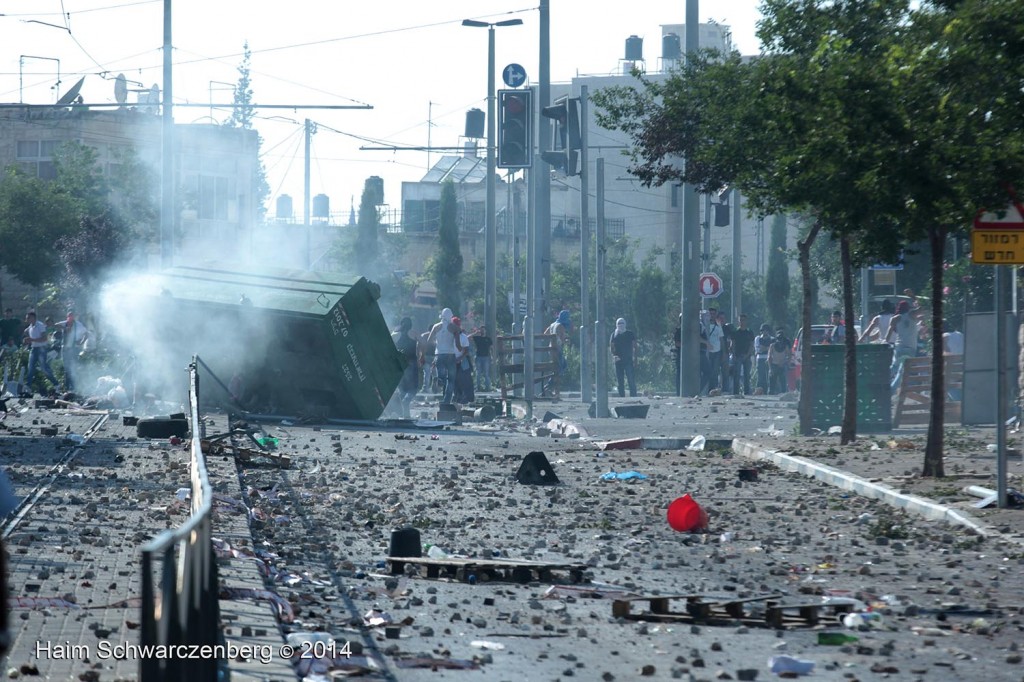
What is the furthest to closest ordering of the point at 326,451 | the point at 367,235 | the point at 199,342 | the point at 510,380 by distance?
the point at 367,235 → the point at 510,380 → the point at 199,342 → the point at 326,451

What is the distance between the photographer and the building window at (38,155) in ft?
191

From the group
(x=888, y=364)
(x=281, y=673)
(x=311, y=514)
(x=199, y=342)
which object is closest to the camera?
(x=281, y=673)

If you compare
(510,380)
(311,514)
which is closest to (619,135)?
(510,380)

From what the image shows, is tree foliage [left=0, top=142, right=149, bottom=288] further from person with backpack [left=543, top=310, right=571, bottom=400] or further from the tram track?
the tram track

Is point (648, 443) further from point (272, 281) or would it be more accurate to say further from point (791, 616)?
point (791, 616)

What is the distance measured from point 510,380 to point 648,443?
54.6ft

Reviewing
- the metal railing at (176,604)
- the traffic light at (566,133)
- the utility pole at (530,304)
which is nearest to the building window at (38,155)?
the utility pole at (530,304)

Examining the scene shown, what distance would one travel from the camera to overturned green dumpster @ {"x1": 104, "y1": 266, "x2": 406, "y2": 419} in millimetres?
22891

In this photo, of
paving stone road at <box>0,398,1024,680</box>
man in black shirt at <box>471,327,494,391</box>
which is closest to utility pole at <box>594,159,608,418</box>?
man in black shirt at <box>471,327,494,391</box>

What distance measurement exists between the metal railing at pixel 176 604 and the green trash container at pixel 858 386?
618 inches

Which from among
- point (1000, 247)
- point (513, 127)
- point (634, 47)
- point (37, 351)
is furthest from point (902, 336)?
point (634, 47)

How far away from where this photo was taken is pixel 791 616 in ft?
23.7

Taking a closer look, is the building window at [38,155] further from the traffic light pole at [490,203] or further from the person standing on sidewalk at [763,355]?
the person standing on sidewalk at [763,355]

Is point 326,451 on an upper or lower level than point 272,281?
lower
